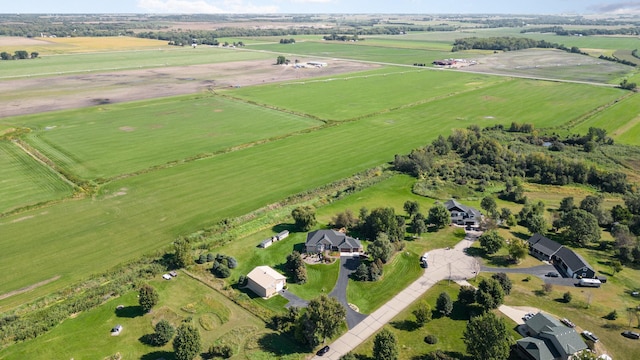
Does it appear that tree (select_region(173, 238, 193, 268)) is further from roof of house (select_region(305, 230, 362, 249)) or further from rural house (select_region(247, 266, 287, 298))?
roof of house (select_region(305, 230, 362, 249))

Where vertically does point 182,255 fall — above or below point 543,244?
below

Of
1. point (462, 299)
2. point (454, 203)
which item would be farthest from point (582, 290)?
point (454, 203)

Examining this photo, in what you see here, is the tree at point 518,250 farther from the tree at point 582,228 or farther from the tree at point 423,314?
the tree at point 423,314

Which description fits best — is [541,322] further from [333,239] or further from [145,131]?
[145,131]

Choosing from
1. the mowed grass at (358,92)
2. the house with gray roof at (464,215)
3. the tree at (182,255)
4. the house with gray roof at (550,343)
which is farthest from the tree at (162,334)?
the mowed grass at (358,92)

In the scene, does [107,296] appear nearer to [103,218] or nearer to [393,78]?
[103,218]

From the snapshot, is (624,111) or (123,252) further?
(624,111)

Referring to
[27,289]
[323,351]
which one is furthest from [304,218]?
[27,289]

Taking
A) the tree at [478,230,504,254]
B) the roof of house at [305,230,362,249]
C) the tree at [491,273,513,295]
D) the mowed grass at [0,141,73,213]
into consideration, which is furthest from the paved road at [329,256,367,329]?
the mowed grass at [0,141,73,213]
